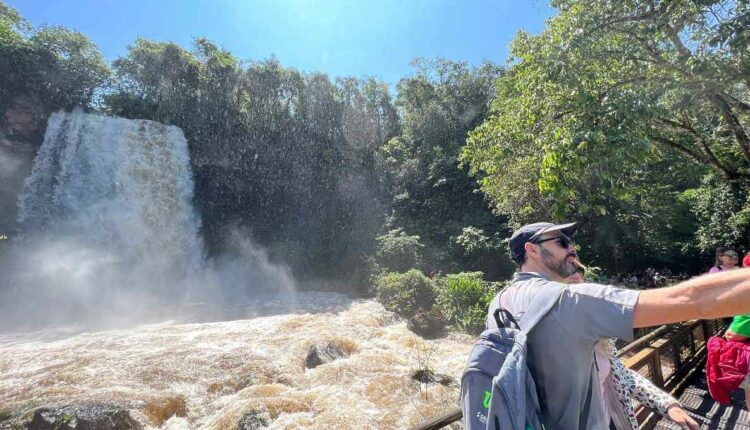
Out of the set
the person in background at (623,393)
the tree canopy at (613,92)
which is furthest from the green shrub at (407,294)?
the person in background at (623,393)

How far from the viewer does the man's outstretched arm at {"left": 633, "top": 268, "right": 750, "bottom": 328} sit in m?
0.93

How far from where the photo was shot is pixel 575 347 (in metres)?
1.10

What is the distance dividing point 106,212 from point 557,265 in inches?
689

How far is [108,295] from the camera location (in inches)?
522

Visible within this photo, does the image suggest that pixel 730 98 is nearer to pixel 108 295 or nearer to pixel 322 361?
pixel 322 361

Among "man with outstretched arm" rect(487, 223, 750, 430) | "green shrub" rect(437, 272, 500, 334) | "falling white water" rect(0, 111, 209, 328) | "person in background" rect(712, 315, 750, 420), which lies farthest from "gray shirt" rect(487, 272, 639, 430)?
"falling white water" rect(0, 111, 209, 328)

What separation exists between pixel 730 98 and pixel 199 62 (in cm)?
2444

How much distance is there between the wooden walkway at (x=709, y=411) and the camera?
3.41 metres

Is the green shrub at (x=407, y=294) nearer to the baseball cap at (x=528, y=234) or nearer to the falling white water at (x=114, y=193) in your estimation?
the falling white water at (x=114, y=193)

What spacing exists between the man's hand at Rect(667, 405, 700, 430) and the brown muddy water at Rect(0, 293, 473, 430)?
3.94m

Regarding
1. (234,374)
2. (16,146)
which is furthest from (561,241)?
(16,146)

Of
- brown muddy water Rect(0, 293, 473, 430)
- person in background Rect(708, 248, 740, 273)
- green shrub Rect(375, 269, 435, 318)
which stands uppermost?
person in background Rect(708, 248, 740, 273)

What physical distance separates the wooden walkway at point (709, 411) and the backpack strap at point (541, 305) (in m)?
3.14

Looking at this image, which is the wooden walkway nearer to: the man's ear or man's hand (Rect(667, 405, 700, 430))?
man's hand (Rect(667, 405, 700, 430))
